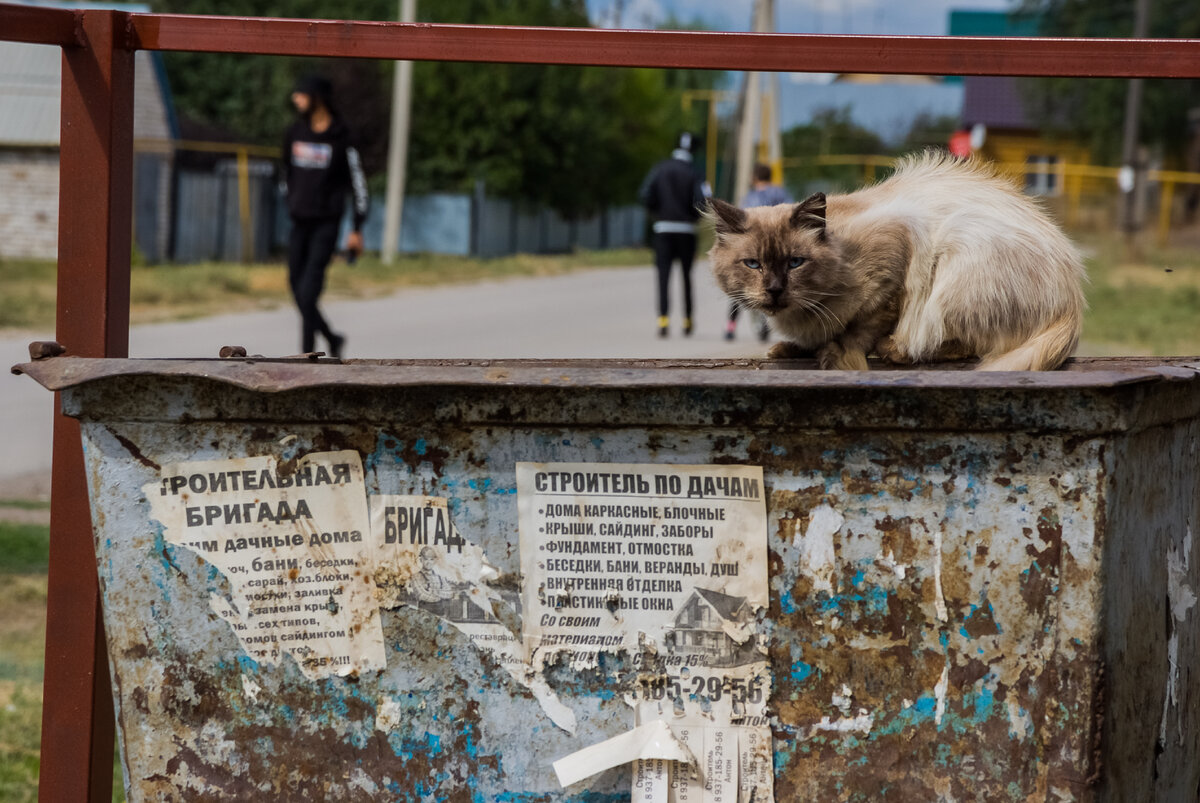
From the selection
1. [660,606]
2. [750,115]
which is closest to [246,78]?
[750,115]

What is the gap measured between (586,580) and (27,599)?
383cm

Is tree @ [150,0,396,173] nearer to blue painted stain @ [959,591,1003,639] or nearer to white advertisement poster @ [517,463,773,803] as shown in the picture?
white advertisement poster @ [517,463,773,803]

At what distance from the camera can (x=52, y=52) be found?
23516mm

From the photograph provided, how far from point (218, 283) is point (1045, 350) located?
1676 centimetres

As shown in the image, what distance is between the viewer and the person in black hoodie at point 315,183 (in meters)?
8.13

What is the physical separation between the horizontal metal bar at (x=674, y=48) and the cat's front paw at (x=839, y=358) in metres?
0.69

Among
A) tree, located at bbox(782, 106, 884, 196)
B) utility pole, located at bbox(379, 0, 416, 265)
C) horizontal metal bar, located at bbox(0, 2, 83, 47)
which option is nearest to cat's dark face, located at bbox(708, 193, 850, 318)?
horizontal metal bar, located at bbox(0, 2, 83, 47)

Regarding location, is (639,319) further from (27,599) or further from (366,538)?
(366,538)

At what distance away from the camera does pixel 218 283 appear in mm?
17859

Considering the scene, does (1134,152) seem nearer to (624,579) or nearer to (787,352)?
(787,352)

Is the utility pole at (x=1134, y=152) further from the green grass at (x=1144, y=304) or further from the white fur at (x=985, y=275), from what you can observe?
the white fur at (x=985, y=275)

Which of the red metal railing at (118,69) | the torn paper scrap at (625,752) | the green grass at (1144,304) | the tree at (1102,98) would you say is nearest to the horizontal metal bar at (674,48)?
the red metal railing at (118,69)

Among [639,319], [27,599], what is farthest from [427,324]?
[27,599]

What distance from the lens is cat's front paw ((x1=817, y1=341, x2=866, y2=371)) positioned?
108 inches
